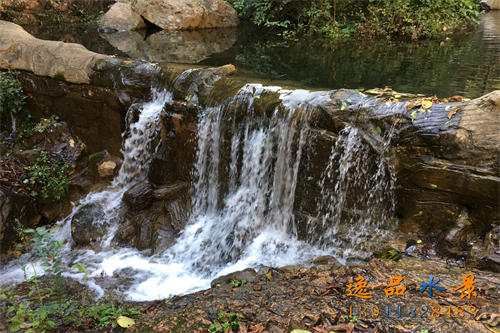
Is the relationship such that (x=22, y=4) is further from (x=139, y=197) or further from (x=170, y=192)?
(x=170, y=192)

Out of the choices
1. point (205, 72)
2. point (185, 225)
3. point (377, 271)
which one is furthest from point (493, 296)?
point (205, 72)

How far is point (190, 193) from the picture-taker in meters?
5.82

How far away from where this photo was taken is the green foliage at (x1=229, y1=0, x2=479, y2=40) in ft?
38.1

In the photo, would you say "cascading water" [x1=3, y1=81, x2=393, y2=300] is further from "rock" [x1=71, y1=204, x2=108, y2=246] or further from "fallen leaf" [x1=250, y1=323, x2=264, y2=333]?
"fallen leaf" [x1=250, y1=323, x2=264, y2=333]

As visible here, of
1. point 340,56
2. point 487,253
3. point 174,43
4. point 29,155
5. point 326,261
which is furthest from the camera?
point 174,43

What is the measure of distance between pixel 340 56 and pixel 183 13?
801 centimetres

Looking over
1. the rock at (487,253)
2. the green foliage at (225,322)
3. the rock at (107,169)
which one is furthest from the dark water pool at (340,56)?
the green foliage at (225,322)

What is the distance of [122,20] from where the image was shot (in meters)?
15.5

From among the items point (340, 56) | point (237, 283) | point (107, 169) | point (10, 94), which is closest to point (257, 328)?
point (237, 283)

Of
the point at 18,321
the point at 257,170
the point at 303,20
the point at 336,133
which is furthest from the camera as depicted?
the point at 303,20

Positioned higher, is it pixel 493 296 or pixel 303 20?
pixel 303 20

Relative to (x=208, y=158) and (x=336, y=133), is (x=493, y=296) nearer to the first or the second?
(x=336, y=133)

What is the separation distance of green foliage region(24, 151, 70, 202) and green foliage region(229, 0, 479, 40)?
9.59 m

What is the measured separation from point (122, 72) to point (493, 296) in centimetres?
602
